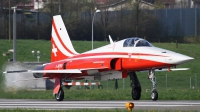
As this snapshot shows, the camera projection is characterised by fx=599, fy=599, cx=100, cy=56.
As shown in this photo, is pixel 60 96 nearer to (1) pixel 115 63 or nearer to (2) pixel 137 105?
(1) pixel 115 63

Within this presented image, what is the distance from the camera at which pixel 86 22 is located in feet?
258

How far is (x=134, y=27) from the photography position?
76.8 metres

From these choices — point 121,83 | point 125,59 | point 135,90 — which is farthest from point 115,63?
point 121,83

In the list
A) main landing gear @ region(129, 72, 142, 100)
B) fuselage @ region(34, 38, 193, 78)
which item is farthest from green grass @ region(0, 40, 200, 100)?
fuselage @ region(34, 38, 193, 78)

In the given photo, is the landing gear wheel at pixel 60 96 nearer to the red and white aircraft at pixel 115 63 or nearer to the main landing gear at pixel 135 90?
the red and white aircraft at pixel 115 63

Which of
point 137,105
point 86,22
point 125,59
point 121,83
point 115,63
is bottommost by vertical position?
point 121,83

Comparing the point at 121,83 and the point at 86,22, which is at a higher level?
the point at 86,22

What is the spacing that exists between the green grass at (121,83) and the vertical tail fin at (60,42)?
2.06 meters

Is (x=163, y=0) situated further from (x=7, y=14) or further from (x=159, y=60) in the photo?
(x=159, y=60)

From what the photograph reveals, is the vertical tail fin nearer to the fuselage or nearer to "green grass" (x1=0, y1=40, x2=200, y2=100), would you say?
the fuselage

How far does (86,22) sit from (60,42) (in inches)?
1953

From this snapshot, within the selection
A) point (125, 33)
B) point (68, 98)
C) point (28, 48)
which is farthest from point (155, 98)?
point (125, 33)

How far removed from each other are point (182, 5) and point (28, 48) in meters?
34.3

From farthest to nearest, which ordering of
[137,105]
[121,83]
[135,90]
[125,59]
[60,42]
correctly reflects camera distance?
[121,83]
[60,42]
[135,90]
[125,59]
[137,105]
